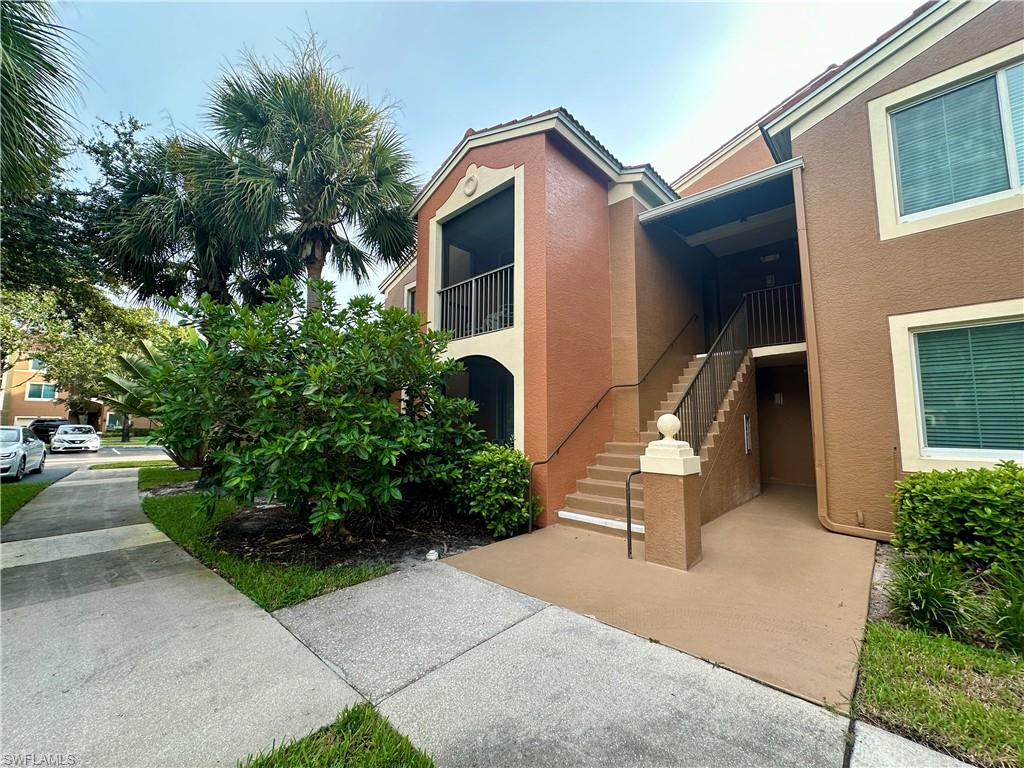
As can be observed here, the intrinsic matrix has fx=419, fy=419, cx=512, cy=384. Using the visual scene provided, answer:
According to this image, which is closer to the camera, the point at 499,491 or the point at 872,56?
the point at 872,56

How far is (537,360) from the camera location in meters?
6.85

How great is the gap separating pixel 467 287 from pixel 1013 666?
8.52m

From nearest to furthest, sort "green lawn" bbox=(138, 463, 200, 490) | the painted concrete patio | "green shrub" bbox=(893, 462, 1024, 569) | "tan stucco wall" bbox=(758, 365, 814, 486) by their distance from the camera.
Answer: the painted concrete patio, "green shrub" bbox=(893, 462, 1024, 569), "tan stucco wall" bbox=(758, 365, 814, 486), "green lawn" bbox=(138, 463, 200, 490)

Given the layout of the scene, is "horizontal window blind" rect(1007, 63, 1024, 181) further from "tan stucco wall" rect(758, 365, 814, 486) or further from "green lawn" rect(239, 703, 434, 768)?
"green lawn" rect(239, 703, 434, 768)

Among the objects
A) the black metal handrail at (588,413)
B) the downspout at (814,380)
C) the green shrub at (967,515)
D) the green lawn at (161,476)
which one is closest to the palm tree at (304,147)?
the black metal handrail at (588,413)

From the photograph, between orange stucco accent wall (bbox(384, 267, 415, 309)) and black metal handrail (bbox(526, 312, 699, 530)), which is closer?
black metal handrail (bbox(526, 312, 699, 530))

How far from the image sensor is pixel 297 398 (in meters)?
4.98

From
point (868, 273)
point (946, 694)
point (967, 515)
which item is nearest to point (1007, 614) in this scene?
point (946, 694)

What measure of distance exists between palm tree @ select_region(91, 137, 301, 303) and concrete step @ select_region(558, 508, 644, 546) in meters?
8.11

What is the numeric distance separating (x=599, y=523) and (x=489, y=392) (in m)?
4.75

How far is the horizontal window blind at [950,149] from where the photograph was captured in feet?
16.3

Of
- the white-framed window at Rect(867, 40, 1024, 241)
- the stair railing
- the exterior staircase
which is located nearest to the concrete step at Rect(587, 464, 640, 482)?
the exterior staircase

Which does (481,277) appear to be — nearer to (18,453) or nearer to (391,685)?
(391,685)

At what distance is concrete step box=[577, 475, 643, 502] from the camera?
21.1 feet
